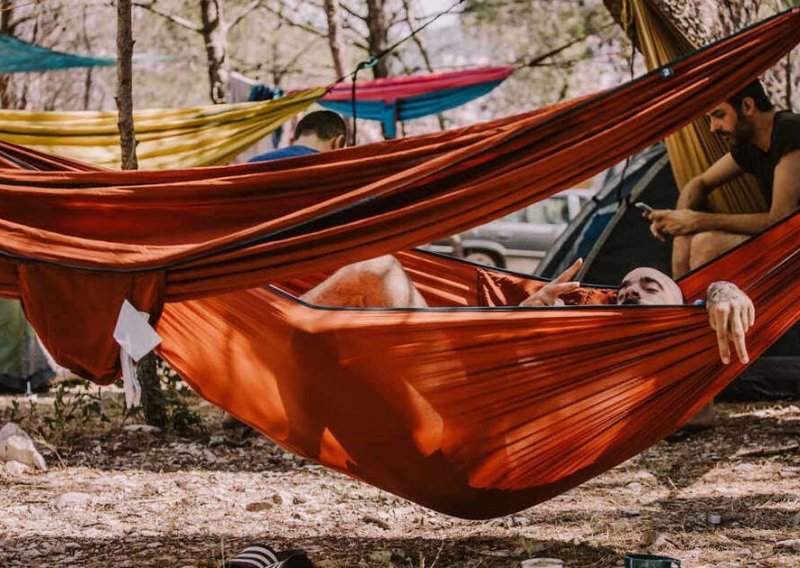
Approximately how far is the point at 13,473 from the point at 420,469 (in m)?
1.77

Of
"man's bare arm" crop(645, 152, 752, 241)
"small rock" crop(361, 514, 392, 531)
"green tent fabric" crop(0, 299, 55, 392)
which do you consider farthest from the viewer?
"green tent fabric" crop(0, 299, 55, 392)

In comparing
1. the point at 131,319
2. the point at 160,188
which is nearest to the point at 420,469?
the point at 131,319

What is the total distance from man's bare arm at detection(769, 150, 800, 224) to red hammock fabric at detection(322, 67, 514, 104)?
3559mm

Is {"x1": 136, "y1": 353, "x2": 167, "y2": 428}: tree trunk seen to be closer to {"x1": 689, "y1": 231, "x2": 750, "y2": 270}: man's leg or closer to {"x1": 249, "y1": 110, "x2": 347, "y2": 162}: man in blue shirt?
{"x1": 249, "y1": 110, "x2": 347, "y2": 162}: man in blue shirt

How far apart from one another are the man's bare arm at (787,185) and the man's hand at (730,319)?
93cm

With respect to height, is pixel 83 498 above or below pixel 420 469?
below

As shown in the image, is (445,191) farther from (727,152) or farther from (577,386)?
(727,152)

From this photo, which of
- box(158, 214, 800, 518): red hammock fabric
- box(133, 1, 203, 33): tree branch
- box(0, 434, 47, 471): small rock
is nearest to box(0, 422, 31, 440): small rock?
box(0, 434, 47, 471): small rock

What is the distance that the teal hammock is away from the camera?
5.52 meters

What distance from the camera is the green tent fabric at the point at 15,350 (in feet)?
16.8

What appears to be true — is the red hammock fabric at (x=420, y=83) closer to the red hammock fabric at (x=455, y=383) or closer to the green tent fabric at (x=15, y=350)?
the green tent fabric at (x=15, y=350)

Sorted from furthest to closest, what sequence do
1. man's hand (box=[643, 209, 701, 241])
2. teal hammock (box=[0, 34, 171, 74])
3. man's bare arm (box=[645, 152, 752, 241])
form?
teal hammock (box=[0, 34, 171, 74]) → man's hand (box=[643, 209, 701, 241]) → man's bare arm (box=[645, 152, 752, 241])

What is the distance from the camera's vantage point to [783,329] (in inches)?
93.0

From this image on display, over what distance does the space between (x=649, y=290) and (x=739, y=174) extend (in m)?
0.99
